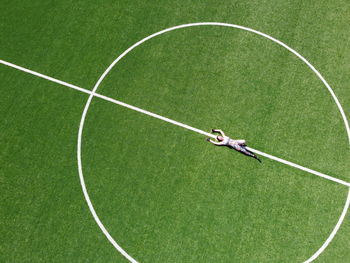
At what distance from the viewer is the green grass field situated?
10.7 m

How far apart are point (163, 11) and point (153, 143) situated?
5682mm

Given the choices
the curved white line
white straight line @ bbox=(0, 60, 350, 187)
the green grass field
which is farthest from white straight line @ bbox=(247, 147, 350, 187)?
the curved white line

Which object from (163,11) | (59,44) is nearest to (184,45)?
(163,11)

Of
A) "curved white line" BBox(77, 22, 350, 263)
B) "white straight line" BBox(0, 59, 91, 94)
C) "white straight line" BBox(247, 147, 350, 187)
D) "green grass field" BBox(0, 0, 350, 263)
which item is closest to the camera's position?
"curved white line" BBox(77, 22, 350, 263)

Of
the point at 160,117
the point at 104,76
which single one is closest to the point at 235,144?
the point at 160,117

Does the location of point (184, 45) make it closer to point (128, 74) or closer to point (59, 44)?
point (128, 74)

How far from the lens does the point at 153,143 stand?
1163 centimetres

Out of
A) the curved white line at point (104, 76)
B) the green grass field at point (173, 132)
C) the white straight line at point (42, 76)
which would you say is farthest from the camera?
the white straight line at point (42, 76)

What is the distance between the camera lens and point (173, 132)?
11750 millimetres

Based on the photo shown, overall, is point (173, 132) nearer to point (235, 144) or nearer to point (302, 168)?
point (235, 144)

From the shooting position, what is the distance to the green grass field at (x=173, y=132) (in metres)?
10.7

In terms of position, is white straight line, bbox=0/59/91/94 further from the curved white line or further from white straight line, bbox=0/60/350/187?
the curved white line

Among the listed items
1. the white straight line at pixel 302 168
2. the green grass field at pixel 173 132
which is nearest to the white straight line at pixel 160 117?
the white straight line at pixel 302 168

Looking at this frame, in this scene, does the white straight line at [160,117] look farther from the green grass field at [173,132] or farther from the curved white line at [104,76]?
the curved white line at [104,76]
